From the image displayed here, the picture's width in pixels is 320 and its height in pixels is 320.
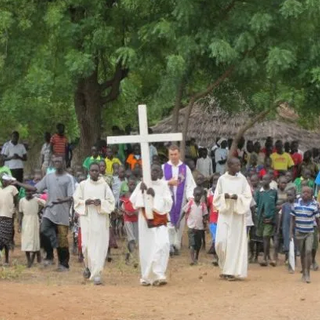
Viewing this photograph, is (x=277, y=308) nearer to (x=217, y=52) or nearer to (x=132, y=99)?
(x=217, y=52)

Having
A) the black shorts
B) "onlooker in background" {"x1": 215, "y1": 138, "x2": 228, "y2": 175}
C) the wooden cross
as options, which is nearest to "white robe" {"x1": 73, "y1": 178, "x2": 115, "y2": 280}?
the wooden cross

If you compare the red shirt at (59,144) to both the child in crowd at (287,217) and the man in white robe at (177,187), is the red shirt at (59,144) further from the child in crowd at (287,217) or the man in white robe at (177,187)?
the child in crowd at (287,217)

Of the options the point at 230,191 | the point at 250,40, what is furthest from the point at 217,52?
the point at 230,191

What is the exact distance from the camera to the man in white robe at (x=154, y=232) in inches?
536

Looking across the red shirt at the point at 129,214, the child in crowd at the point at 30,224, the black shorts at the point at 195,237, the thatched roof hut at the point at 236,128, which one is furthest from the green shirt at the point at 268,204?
the thatched roof hut at the point at 236,128

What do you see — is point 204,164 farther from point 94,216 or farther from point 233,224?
point 94,216

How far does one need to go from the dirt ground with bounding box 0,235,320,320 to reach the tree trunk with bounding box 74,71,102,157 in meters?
5.85

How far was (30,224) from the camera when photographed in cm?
1562

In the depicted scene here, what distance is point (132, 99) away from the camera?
2302cm

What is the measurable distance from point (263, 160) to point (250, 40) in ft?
15.7

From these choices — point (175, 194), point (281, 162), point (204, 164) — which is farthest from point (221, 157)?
point (175, 194)

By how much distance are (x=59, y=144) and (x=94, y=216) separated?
267 inches

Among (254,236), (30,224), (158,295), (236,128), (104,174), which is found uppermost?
(236,128)

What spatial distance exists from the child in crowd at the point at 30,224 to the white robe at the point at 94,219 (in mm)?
1988
